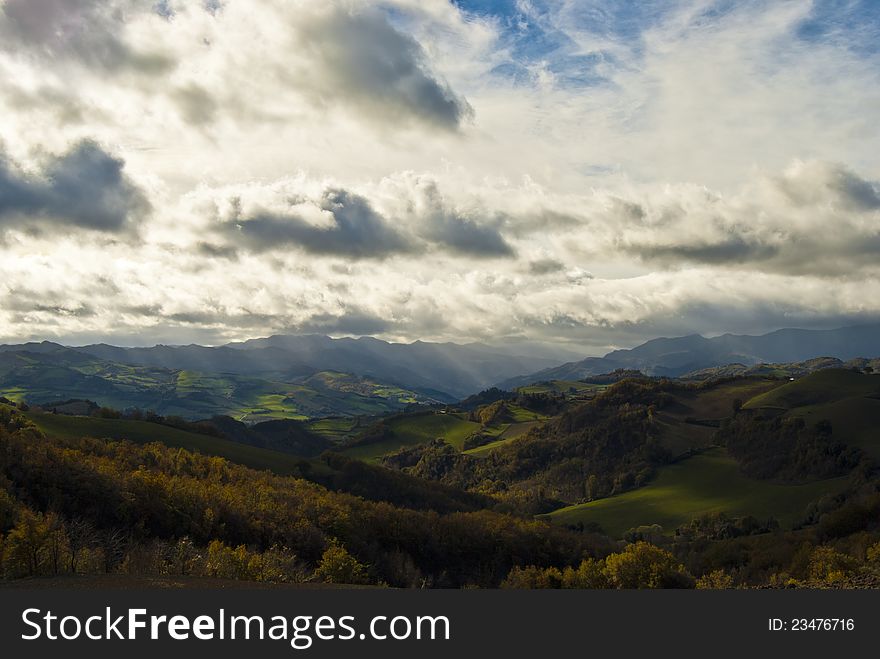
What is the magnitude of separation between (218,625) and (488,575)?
83482 mm

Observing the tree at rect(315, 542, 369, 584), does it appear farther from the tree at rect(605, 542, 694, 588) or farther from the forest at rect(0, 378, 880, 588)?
the tree at rect(605, 542, 694, 588)

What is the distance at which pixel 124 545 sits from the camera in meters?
66.6

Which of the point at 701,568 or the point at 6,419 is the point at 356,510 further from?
the point at 6,419

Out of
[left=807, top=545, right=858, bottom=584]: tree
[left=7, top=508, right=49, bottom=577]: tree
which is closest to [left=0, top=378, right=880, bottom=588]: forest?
[left=7, top=508, right=49, bottom=577]: tree

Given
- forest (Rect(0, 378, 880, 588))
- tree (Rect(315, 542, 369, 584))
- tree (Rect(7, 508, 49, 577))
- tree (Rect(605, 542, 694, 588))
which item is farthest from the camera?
tree (Rect(605, 542, 694, 588))

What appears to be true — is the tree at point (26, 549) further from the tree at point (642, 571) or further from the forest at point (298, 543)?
the tree at point (642, 571)

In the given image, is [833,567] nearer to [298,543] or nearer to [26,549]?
[298,543]

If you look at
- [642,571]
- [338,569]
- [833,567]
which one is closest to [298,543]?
[338,569]

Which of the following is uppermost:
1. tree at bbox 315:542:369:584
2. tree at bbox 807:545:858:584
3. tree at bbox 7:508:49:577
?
tree at bbox 7:508:49:577

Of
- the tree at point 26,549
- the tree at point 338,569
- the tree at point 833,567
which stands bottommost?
the tree at point 833,567

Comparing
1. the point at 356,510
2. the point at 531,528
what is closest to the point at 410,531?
the point at 356,510

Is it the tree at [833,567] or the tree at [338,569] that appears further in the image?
the tree at [833,567]

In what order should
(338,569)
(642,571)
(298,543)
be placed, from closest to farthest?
(338,569) → (642,571) → (298,543)

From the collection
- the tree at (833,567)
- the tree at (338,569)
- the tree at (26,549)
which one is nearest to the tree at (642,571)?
the tree at (833,567)
